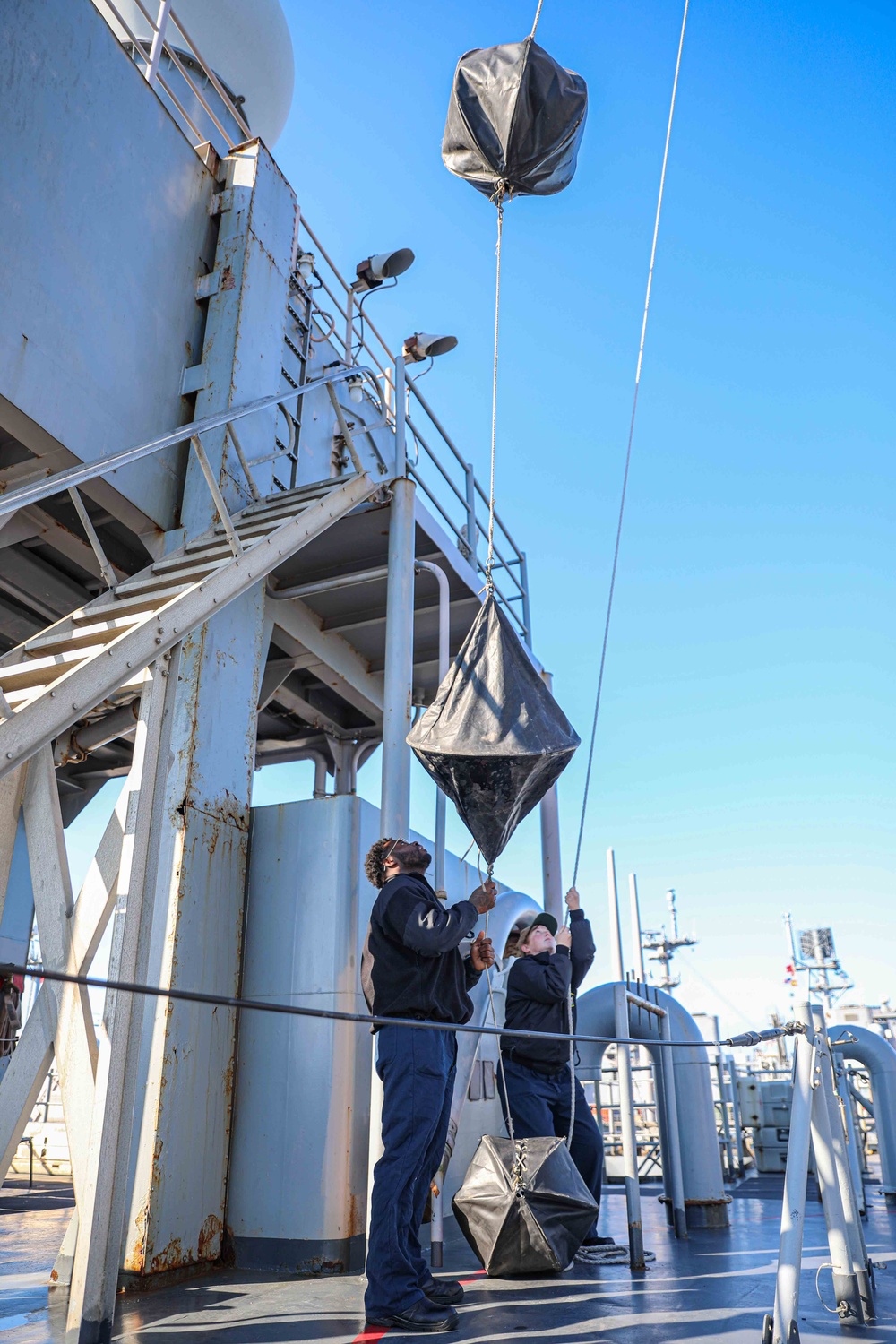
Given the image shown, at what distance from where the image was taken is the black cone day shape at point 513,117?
4938 millimetres

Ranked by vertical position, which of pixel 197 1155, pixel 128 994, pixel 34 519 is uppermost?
pixel 34 519

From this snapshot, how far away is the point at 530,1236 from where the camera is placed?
4.60 metres

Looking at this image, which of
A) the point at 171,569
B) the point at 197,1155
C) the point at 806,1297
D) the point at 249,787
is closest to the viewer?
the point at 806,1297

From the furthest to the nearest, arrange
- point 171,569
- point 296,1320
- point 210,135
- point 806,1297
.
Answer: point 210,135 < point 171,569 < point 806,1297 < point 296,1320

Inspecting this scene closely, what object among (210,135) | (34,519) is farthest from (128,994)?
(210,135)

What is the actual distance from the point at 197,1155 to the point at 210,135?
34.6 feet

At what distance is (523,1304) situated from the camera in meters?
4.21

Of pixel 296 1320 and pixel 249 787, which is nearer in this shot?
pixel 296 1320

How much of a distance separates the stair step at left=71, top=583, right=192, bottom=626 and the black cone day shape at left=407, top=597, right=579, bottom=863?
1.62 metres

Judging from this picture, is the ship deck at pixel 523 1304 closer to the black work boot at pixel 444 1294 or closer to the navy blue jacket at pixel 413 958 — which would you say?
the black work boot at pixel 444 1294

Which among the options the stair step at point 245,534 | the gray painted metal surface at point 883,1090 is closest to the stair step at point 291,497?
the stair step at point 245,534

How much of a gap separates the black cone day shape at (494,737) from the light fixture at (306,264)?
5.72 meters

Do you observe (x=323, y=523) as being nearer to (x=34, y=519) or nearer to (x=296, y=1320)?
(x=34, y=519)

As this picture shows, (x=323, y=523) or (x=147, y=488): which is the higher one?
(x=147, y=488)
